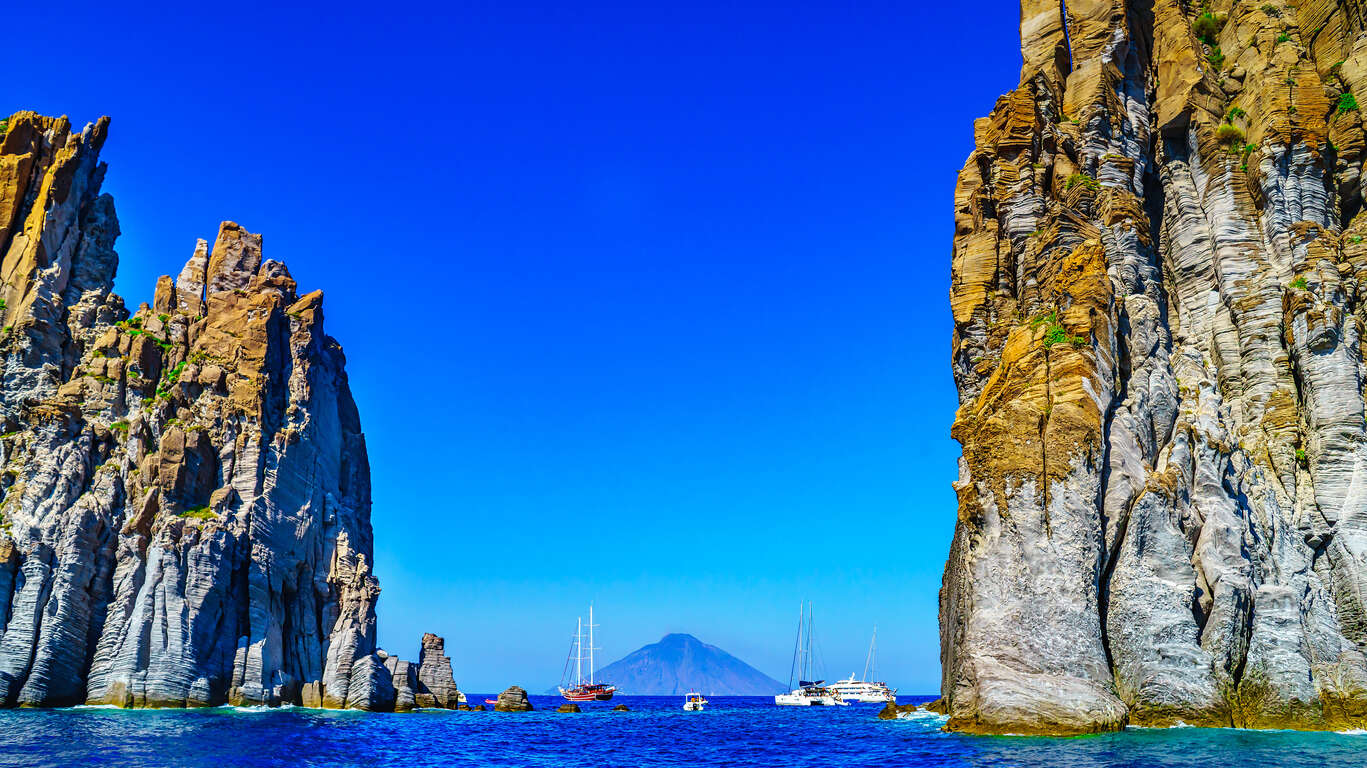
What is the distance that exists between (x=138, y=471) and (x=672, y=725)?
140 feet

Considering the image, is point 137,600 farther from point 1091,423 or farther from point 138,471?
point 1091,423

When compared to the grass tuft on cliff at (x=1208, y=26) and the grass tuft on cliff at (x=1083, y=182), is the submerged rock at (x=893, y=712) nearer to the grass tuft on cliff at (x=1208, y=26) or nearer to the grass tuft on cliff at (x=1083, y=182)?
the grass tuft on cliff at (x=1083, y=182)

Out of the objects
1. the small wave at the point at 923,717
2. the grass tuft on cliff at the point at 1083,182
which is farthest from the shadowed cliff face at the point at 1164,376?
the small wave at the point at 923,717

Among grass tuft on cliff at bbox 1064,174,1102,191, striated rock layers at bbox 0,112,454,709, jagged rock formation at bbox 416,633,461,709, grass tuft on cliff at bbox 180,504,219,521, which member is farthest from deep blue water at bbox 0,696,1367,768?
grass tuft on cliff at bbox 1064,174,1102,191

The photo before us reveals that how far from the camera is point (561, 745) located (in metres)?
53.7

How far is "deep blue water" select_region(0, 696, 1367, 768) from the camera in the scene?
32781 mm

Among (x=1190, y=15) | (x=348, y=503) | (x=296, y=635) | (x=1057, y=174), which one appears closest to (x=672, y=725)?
(x=296, y=635)

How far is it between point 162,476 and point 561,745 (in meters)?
34.9

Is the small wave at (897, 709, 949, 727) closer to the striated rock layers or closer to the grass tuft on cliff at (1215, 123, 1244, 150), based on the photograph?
the grass tuft on cliff at (1215, 123, 1244, 150)

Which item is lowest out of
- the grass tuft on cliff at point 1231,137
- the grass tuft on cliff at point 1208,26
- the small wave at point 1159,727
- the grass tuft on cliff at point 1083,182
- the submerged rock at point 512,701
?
the submerged rock at point 512,701

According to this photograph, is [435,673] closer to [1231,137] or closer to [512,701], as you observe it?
[512,701]

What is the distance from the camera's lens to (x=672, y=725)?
257 feet

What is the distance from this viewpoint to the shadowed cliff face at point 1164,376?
41250 millimetres

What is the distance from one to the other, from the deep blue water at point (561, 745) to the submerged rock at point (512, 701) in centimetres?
3503
